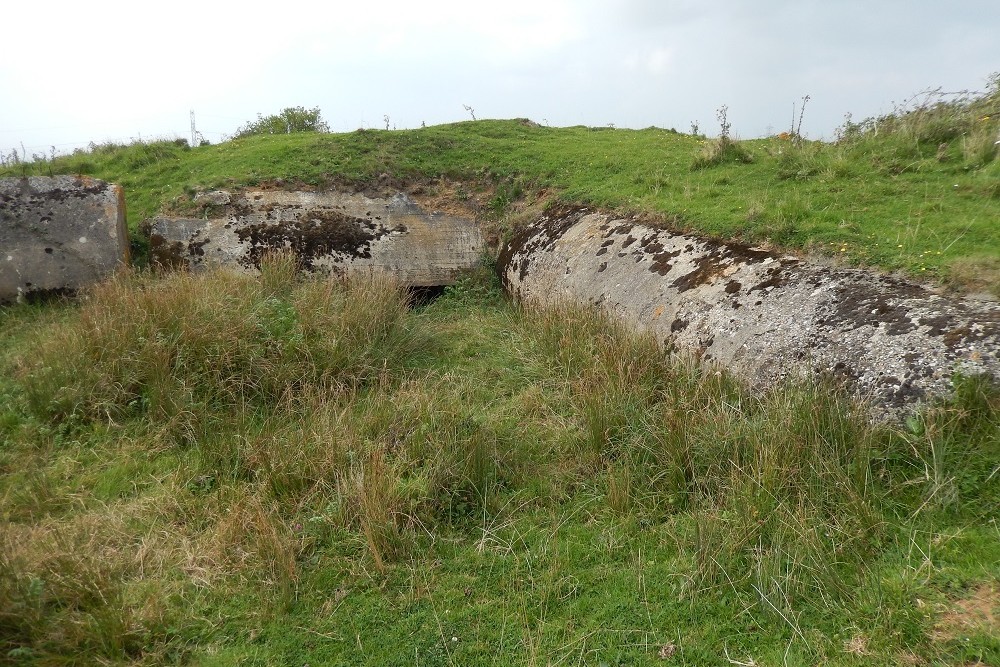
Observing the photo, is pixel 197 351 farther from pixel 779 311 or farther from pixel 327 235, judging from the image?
pixel 779 311

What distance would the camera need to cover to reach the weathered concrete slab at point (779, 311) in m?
3.80

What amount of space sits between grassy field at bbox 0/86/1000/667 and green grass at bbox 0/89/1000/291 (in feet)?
0.19

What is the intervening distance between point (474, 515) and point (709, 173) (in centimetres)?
606

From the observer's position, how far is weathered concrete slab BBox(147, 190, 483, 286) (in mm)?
8500

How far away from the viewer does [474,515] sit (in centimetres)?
398

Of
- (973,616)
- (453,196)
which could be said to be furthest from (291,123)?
(973,616)

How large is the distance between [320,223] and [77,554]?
6129 mm

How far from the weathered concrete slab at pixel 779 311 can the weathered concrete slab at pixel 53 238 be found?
559cm

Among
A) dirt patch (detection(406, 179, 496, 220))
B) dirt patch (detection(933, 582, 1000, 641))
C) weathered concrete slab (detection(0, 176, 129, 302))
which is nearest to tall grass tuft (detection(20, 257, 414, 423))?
weathered concrete slab (detection(0, 176, 129, 302))

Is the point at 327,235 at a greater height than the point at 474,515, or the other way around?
the point at 327,235

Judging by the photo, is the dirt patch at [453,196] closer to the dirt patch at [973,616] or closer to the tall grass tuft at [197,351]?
the tall grass tuft at [197,351]

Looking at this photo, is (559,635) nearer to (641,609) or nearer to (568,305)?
(641,609)

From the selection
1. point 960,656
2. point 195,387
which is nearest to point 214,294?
point 195,387

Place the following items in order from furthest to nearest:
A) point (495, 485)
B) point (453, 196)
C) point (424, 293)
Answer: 1. point (453, 196)
2. point (424, 293)
3. point (495, 485)
